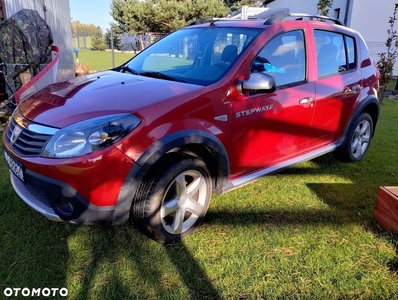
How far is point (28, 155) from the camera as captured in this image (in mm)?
2270

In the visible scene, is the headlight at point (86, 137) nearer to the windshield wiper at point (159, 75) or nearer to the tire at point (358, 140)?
the windshield wiper at point (159, 75)

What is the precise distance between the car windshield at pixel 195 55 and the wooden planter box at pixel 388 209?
1.76 meters

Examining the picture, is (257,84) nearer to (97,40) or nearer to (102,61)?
(102,61)

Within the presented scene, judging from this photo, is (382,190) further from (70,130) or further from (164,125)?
(70,130)

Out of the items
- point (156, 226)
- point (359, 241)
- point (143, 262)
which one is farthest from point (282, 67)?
point (143, 262)

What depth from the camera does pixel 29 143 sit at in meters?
2.32

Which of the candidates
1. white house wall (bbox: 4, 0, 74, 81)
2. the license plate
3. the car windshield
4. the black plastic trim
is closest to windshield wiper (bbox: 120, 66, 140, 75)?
the car windshield

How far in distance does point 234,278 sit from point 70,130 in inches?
59.5

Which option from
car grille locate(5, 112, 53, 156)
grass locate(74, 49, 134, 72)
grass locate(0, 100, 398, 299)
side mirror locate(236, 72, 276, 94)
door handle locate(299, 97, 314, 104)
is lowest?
grass locate(0, 100, 398, 299)

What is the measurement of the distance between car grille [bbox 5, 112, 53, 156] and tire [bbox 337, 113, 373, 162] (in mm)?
3522

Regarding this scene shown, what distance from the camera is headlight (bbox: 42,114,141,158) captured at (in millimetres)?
2161

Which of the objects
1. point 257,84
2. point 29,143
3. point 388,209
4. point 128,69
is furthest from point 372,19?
point 29,143

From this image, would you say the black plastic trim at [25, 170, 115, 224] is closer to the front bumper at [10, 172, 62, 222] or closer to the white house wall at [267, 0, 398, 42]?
the front bumper at [10, 172, 62, 222]

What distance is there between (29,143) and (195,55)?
172 centimetres
